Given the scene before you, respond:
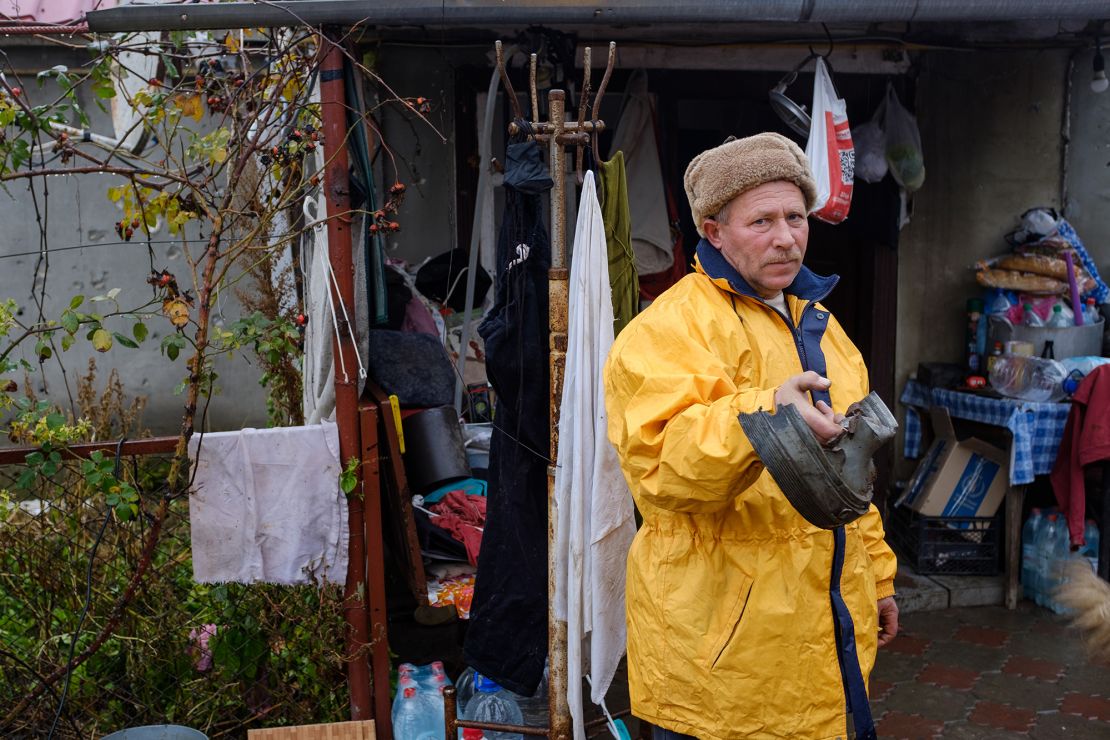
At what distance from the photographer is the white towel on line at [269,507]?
3.45 meters

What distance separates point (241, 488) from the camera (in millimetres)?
3479

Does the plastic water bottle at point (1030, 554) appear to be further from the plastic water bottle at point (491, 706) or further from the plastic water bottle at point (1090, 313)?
the plastic water bottle at point (491, 706)

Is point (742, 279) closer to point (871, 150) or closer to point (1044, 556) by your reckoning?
point (871, 150)

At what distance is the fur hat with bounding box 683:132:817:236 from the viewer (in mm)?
2361

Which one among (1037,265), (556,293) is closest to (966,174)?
(1037,265)

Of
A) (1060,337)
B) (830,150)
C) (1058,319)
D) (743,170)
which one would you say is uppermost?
(830,150)

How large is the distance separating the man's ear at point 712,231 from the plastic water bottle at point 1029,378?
12.4ft

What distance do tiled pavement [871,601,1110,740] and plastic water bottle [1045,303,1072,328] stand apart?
1601mm

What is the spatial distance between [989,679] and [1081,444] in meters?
1.36

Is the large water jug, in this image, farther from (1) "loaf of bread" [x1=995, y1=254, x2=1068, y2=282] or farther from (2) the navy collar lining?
(2) the navy collar lining

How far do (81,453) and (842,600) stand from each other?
2553 mm

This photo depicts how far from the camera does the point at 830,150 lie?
479 cm

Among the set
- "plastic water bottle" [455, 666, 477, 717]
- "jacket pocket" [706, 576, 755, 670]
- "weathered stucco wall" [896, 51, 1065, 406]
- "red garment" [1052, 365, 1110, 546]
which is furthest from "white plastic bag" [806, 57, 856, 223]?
"jacket pocket" [706, 576, 755, 670]

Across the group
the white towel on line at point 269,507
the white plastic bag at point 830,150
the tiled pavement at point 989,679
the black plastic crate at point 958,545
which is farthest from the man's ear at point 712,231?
the black plastic crate at point 958,545
